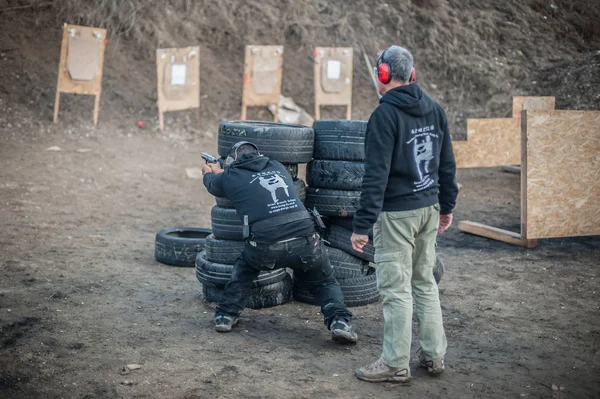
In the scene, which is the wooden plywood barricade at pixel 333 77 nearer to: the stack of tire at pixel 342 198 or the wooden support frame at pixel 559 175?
the wooden support frame at pixel 559 175

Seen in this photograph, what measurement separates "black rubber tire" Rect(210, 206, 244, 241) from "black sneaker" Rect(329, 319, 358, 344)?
130cm

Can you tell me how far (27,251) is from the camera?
7.71 m

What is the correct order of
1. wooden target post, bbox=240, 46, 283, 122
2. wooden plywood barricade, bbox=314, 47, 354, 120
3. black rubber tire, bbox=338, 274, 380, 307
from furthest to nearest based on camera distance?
wooden plywood barricade, bbox=314, 47, 354, 120, wooden target post, bbox=240, 46, 283, 122, black rubber tire, bbox=338, 274, 380, 307

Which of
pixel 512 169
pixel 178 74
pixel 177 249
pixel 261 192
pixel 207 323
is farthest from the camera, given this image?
pixel 178 74

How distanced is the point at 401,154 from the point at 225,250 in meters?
2.32

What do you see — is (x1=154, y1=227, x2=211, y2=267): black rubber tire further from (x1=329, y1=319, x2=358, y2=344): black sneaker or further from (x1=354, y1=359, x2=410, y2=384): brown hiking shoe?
(x1=354, y1=359, x2=410, y2=384): brown hiking shoe

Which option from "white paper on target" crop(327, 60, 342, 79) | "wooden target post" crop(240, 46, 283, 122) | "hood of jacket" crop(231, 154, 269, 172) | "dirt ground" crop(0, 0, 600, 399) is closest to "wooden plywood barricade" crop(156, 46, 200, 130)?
"dirt ground" crop(0, 0, 600, 399)

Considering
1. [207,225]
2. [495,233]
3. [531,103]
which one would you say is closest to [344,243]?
[495,233]

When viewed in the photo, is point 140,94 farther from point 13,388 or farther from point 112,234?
point 13,388

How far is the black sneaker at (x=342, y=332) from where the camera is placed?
5.32m

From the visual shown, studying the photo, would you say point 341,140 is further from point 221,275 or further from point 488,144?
point 488,144

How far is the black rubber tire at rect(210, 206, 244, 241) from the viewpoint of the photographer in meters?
6.14

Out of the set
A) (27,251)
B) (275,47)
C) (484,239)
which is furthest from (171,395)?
(275,47)

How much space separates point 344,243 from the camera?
6469 mm
